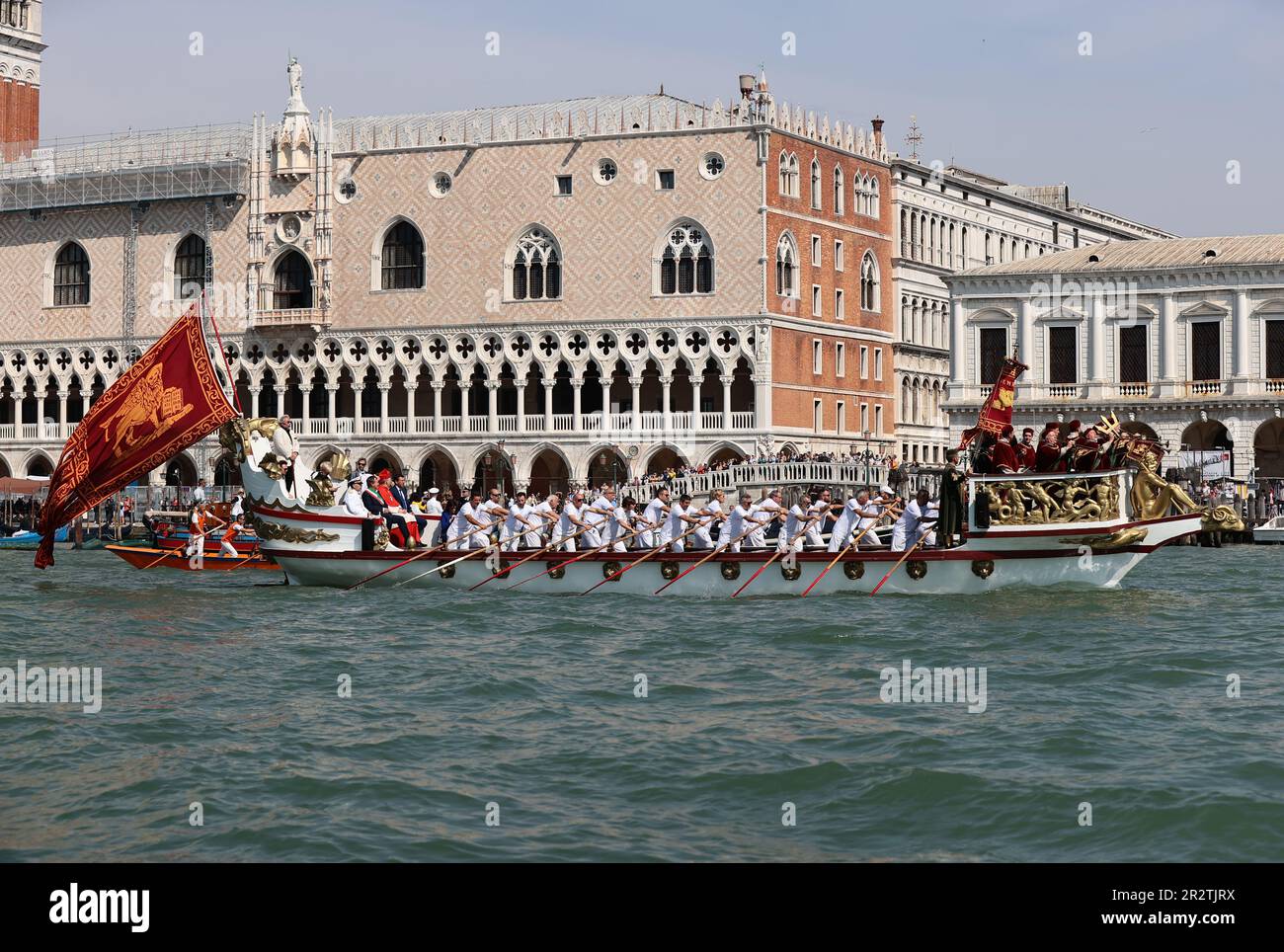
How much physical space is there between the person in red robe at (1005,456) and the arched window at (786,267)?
3261 centimetres

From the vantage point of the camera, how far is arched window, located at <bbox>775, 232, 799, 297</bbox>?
5995 cm

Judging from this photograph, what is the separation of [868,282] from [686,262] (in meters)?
8.18

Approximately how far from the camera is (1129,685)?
18.7m

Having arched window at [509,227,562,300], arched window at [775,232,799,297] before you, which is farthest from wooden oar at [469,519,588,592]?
arched window at [509,227,562,300]

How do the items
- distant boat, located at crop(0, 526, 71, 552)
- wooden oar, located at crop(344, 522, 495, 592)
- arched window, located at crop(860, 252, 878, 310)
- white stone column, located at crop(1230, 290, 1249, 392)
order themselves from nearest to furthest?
1. wooden oar, located at crop(344, 522, 495, 592)
2. white stone column, located at crop(1230, 290, 1249, 392)
3. distant boat, located at crop(0, 526, 71, 552)
4. arched window, located at crop(860, 252, 878, 310)

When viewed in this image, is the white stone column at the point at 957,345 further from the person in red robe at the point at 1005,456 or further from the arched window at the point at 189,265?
the person in red robe at the point at 1005,456

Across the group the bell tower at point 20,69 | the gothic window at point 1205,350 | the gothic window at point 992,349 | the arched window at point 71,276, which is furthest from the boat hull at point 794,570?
the bell tower at point 20,69

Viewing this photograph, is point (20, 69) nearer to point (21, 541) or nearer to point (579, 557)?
point (21, 541)

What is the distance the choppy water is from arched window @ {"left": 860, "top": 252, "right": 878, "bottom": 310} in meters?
39.3

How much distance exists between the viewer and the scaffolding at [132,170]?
64.9 m

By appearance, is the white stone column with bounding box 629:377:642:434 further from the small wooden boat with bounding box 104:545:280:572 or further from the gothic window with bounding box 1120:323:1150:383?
the small wooden boat with bounding box 104:545:280:572
